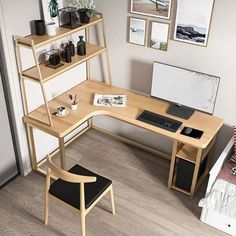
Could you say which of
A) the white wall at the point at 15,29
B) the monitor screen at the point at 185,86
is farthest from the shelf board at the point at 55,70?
the monitor screen at the point at 185,86

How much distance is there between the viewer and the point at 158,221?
3137mm

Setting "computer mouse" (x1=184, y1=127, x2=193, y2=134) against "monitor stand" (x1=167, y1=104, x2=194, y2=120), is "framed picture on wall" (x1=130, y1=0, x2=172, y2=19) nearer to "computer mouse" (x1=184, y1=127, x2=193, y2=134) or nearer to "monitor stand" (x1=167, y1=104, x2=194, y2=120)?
"monitor stand" (x1=167, y1=104, x2=194, y2=120)

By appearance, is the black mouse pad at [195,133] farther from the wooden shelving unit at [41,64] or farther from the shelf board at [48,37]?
the shelf board at [48,37]

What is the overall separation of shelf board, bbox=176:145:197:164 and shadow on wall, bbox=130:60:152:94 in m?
0.73

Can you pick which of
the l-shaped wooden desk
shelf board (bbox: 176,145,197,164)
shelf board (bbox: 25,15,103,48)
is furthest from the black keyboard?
shelf board (bbox: 25,15,103,48)

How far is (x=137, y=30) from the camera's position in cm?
346

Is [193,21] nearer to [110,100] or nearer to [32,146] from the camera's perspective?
[110,100]

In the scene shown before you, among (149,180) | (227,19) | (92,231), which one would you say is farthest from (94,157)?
(227,19)

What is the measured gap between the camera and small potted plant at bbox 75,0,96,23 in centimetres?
336

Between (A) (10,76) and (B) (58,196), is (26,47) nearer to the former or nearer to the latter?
(A) (10,76)

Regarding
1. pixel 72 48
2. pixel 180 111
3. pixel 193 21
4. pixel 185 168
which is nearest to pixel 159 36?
pixel 193 21

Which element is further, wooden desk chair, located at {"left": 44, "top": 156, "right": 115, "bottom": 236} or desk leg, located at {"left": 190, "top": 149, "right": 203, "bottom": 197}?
desk leg, located at {"left": 190, "top": 149, "right": 203, "bottom": 197}

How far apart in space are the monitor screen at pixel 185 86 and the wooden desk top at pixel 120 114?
134 mm

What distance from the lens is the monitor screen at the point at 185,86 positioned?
10.2 ft
